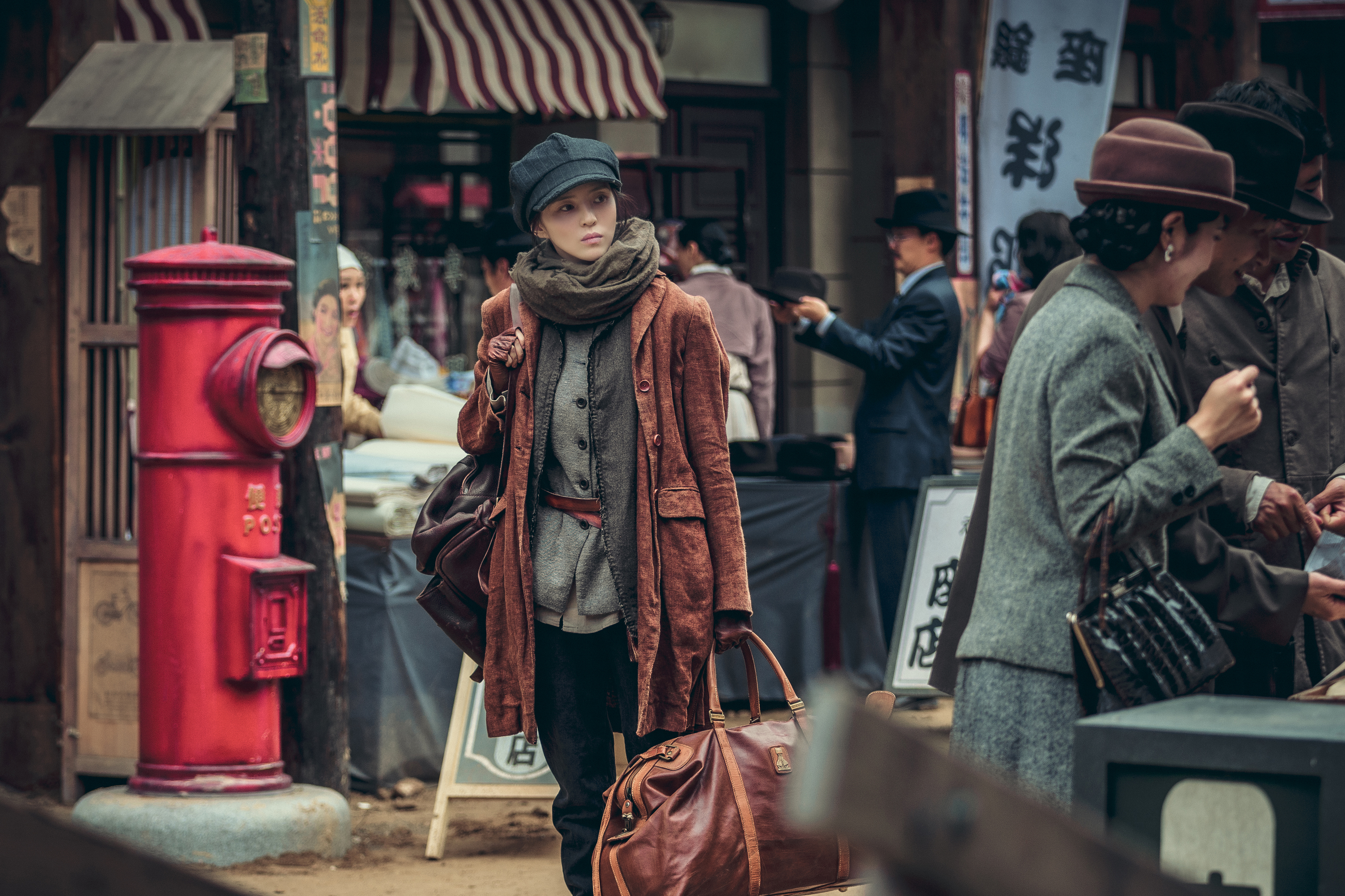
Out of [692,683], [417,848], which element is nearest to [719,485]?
[692,683]

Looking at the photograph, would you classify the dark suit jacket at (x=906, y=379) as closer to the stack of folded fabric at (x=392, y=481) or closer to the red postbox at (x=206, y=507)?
the stack of folded fabric at (x=392, y=481)

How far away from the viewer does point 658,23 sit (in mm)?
9586

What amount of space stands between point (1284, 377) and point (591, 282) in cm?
147

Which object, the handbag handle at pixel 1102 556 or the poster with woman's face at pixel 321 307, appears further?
the poster with woman's face at pixel 321 307

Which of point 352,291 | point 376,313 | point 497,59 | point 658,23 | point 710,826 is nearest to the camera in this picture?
point 710,826

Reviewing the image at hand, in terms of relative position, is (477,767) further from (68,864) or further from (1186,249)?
(68,864)

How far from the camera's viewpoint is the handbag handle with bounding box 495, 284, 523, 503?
11.6ft

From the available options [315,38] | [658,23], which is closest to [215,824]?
[315,38]

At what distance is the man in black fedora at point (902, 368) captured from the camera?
667 centimetres

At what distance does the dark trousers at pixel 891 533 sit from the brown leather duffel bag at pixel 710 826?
11.9ft

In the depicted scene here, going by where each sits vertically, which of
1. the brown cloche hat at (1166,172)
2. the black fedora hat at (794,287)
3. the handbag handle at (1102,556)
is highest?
the black fedora hat at (794,287)

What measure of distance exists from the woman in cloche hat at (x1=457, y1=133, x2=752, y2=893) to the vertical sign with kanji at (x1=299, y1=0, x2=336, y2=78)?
66.1 inches

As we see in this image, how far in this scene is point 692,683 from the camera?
11.4 ft

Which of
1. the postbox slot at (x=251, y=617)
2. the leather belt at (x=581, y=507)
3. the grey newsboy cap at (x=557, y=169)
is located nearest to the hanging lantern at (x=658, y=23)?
the postbox slot at (x=251, y=617)
